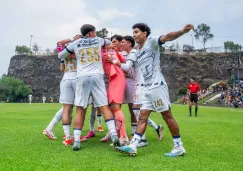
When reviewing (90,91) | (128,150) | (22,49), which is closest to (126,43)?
(90,91)

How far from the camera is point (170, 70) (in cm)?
7869

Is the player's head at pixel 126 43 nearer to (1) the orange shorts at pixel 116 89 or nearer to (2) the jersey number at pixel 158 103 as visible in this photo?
(1) the orange shorts at pixel 116 89

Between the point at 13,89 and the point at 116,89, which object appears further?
the point at 13,89

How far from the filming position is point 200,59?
79.9 meters

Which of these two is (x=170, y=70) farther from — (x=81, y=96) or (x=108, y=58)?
(x=81, y=96)

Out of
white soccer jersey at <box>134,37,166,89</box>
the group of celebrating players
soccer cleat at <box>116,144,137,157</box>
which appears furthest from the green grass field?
white soccer jersey at <box>134,37,166,89</box>

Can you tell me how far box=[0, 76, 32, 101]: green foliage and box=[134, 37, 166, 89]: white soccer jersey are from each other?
244ft

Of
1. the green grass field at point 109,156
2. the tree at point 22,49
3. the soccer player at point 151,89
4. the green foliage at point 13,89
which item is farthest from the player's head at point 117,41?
the tree at point 22,49

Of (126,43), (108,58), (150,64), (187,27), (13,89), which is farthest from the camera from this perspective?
(13,89)

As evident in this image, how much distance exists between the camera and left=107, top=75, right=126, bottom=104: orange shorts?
20.7ft

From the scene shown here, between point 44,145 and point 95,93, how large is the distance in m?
1.46

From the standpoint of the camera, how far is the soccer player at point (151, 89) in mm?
5499

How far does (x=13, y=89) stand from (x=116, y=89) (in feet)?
245

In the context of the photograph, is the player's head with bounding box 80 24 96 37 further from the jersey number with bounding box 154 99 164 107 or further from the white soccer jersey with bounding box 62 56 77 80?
the jersey number with bounding box 154 99 164 107
